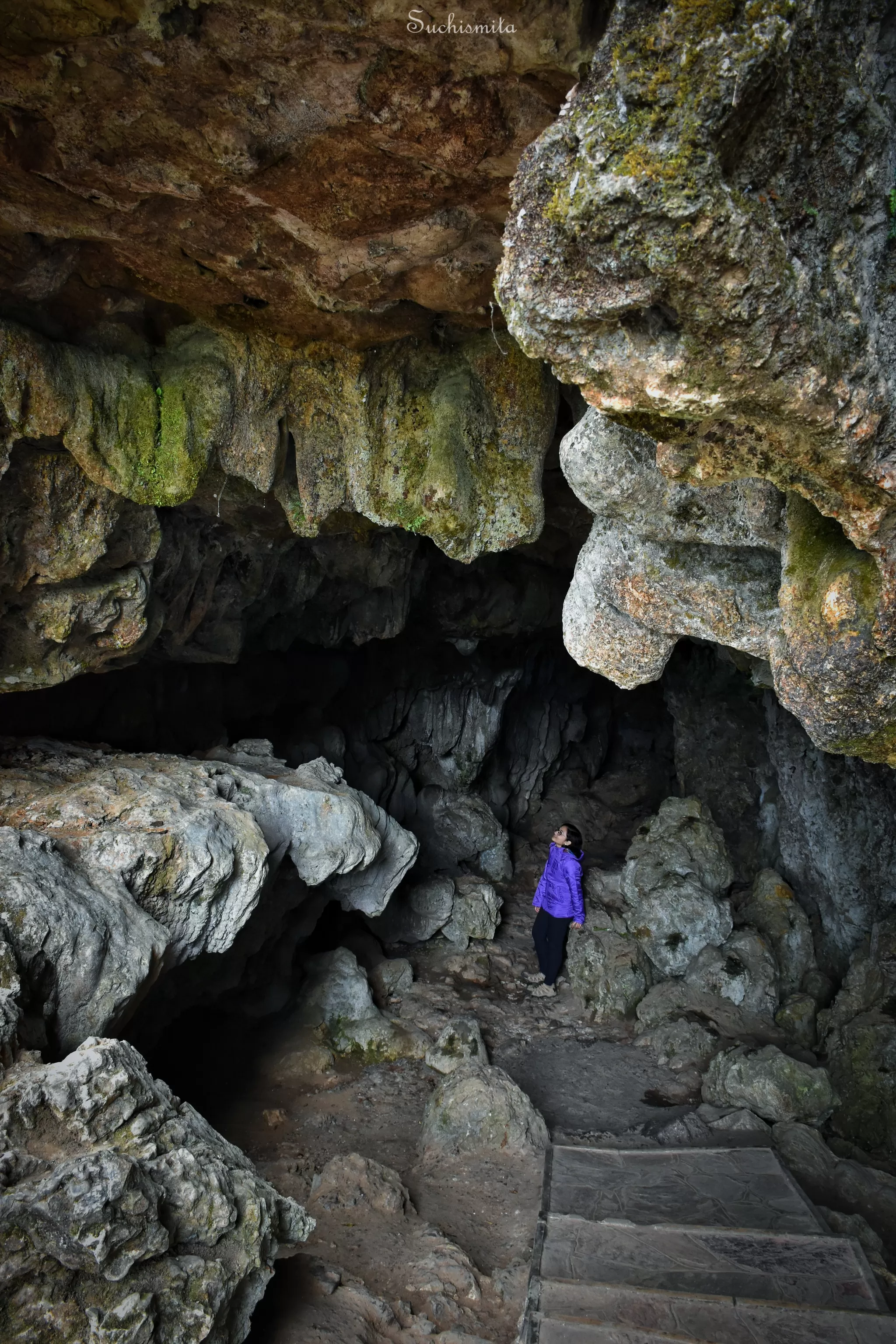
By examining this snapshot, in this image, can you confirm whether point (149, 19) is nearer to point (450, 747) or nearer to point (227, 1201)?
point (227, 1201)

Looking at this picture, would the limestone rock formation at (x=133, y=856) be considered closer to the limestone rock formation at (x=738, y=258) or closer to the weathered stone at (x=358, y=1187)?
the weathered stone at (x=358, y=1187)

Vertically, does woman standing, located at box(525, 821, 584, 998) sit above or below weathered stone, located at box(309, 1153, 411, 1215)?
above

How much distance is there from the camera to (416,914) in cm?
977

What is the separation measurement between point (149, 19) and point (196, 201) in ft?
3.20

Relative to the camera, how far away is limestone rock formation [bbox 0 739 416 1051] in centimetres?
393

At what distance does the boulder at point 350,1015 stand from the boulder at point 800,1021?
3415mm

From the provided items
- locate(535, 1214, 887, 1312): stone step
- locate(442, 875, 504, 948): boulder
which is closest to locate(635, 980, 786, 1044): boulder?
locate(442, 875, 504, 948): boulder

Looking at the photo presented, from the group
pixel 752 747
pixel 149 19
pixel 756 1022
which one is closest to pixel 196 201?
pixel 149 19

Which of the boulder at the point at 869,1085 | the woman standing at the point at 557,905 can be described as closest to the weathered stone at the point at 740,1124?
the boulder at the point at 869,1085

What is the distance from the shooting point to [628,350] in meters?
2.39

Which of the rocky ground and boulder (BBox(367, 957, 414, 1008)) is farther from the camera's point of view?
boulder (BBox(367, 957, 414, 1008))

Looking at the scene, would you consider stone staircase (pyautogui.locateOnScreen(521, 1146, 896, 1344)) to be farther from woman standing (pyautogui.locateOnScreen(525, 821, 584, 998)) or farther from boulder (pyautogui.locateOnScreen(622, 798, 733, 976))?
boulder (pyautogui.locateOnScreen(622, 798, 733, 976))

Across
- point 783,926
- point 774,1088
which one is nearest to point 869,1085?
point 774,1088

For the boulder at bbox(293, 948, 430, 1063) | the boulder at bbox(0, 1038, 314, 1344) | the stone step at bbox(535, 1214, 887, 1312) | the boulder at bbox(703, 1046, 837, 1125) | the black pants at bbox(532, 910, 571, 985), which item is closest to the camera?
the boulder at bbox(0, 1038, 314, 1344)
